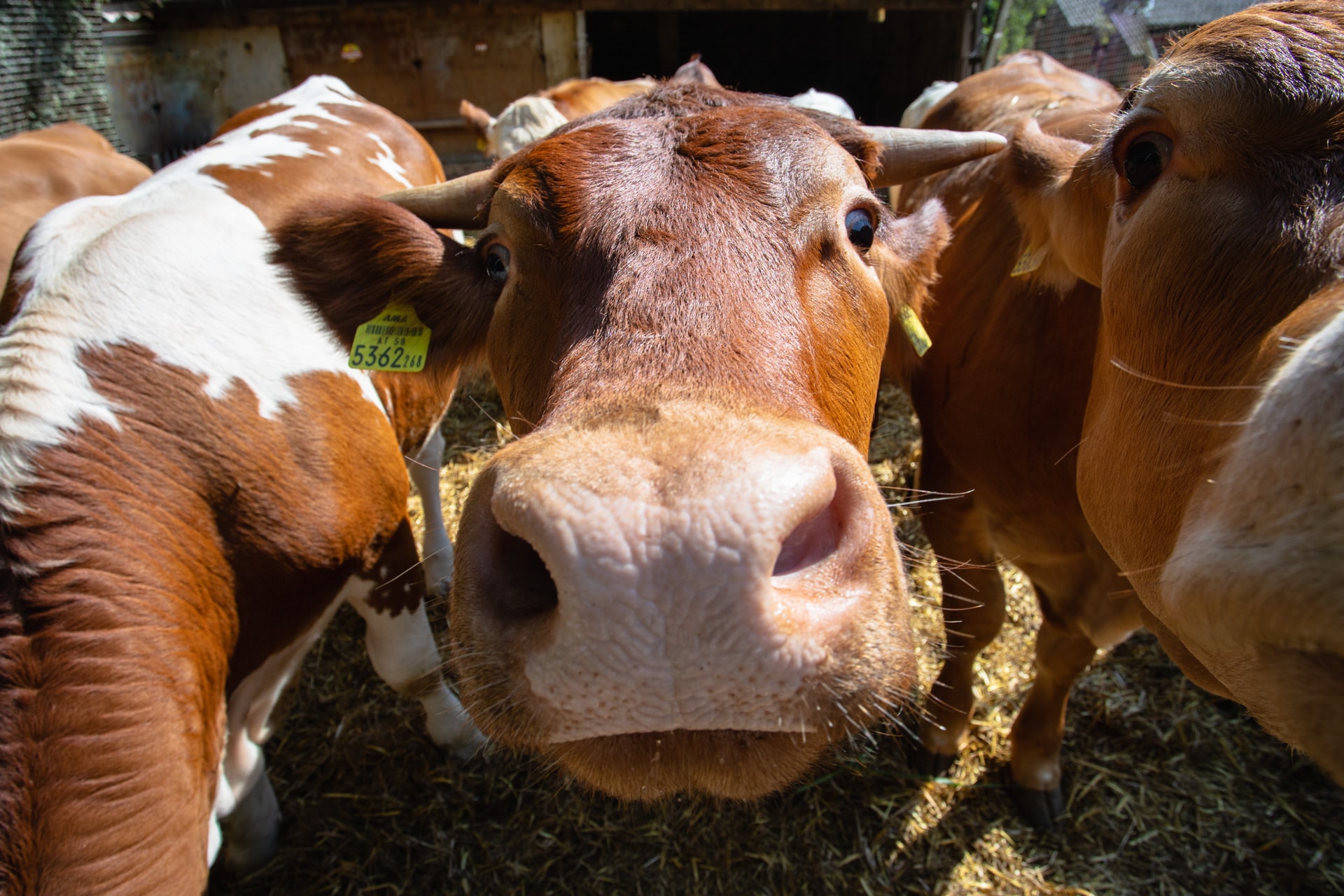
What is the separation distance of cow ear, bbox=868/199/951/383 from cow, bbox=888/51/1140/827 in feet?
0.86

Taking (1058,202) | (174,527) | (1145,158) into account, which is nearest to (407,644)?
(174,527)

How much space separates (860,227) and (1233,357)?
2.85 ft

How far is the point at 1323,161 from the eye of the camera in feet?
3.68

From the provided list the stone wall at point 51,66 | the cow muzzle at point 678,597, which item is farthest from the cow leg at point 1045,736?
→ the stone wall at point 51,66

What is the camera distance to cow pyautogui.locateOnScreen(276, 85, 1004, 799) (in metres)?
0.93

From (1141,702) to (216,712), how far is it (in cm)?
362

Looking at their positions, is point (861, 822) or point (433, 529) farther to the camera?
point (433, 529)

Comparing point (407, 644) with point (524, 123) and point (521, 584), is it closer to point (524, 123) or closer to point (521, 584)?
point (521, 584)

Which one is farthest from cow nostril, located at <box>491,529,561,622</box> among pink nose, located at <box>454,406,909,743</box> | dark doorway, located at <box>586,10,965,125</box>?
dark doorway, located at <box>586,10,965,125</box>

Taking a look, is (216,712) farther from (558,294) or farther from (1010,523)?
(1010,523)

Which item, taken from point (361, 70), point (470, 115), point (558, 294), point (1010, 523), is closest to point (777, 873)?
point (1010, 523)

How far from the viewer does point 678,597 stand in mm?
922

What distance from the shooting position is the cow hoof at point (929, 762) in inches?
117

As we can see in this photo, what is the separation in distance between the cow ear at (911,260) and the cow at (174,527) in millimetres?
1525
